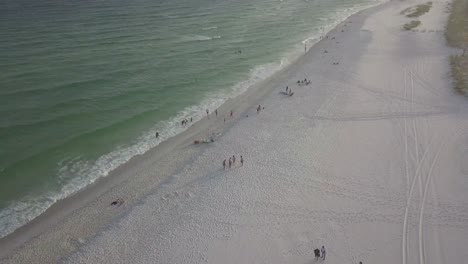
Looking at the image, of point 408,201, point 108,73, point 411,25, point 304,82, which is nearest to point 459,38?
point 411,25

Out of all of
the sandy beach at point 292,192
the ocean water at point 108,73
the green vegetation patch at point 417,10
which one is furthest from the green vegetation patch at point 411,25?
the sandy beach at point 292,192

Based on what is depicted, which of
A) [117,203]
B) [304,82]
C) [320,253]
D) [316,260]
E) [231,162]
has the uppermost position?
[304,82]

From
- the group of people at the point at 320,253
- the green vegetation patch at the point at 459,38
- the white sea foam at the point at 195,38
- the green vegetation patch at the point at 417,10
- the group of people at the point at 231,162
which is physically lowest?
the group of people at the point at 320,253

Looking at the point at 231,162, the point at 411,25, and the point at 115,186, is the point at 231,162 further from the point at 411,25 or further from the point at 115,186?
the point at 411,25

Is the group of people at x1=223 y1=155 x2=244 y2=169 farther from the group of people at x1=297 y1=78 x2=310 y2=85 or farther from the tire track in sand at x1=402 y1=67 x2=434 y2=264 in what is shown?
the group of people at x1=297 y1=78 x2=310 y2=85

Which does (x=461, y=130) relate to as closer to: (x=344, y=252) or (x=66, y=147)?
(x=344, y=252)

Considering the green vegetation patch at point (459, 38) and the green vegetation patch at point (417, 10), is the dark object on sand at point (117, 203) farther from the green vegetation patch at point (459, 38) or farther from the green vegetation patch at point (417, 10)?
the green vegetation patch at point (417, 10)

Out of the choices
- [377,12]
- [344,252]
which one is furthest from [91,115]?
[377,12]
